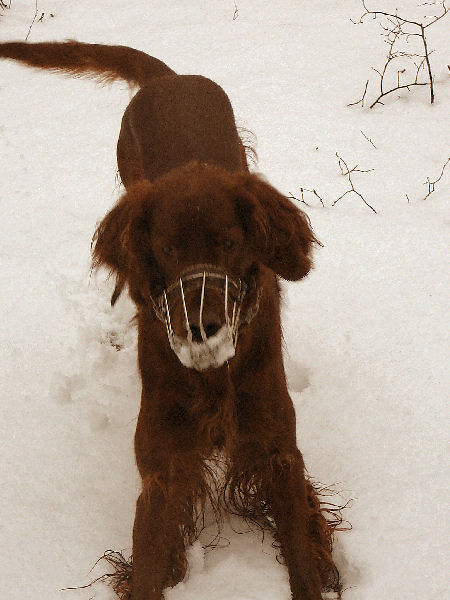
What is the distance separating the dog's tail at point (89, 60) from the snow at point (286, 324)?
0.53ft

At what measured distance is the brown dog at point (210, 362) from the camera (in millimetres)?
1539

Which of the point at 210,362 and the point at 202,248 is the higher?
the point at 202,248

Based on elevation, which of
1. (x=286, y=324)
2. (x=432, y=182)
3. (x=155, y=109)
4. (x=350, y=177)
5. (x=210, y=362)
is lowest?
(x=286, y=324)

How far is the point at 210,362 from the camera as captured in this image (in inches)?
59.5

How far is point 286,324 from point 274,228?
1.12 metres

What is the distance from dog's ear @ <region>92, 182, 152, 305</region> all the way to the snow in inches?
33.5

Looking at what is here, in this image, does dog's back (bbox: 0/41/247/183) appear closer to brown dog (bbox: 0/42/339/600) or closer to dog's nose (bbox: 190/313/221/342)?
brown dog (bbox: 0/42/339/600)

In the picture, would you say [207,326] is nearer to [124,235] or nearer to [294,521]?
[124,235]

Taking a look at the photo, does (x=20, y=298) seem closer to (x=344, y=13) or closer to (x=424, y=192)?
(x=424, y=192)

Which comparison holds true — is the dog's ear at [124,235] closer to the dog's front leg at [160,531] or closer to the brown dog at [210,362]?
the brown dog at [210,362]

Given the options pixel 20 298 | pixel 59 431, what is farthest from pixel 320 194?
pixel 59 431

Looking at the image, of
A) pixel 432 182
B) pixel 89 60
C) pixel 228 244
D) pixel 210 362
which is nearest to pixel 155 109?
pixel 89 60

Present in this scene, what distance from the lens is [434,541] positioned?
1859mm

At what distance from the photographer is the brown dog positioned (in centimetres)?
154
